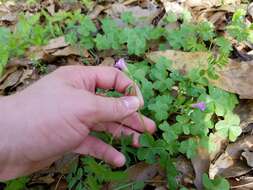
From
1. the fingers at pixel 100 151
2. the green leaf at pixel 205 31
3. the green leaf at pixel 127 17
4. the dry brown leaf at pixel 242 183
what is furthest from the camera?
the green leaf at pixel 127 17

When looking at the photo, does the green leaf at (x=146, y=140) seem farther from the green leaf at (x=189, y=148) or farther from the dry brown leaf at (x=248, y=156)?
the dry brown leaf at (x=248, y=156)

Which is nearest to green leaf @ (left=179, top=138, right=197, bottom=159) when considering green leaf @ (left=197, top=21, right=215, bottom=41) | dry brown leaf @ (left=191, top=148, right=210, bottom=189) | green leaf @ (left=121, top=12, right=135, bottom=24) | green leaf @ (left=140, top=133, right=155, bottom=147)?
dry brown leaf @ (left=191, top=148, right=210, bottom=189)

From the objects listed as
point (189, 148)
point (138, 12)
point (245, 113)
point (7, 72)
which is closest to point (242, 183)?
point (189, 148)

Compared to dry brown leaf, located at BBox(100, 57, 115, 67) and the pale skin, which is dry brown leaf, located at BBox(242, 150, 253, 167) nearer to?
the pale skin

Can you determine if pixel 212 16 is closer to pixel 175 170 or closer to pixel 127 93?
pixel 127 93

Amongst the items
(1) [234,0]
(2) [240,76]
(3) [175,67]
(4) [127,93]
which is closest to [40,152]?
(4) [127,93]

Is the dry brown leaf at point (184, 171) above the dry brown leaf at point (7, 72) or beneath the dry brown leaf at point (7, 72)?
beneath

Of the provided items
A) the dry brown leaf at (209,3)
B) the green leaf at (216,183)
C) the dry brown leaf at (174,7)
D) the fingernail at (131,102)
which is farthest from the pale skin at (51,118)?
the dry brown leaf at (209,3)
